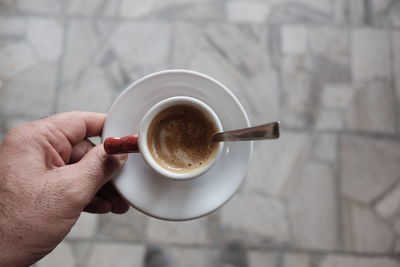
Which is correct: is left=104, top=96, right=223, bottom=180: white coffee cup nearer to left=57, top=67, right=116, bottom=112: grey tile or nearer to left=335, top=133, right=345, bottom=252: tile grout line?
left=57, top=67, right=116, bottom=112: grey tile

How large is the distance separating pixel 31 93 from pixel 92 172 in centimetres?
99

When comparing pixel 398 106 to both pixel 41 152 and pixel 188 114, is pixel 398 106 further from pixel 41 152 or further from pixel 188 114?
pixel 41 152

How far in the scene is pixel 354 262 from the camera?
1.67 metres

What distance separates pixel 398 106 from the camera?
5.88 ft

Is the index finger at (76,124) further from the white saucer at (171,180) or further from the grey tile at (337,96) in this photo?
the grey tile at (337,96)

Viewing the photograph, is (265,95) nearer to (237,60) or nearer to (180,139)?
(237,60)

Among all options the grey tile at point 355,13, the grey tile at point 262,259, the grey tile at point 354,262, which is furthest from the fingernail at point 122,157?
the grey tile at point 355,13

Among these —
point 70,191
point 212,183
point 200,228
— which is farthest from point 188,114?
point 200,228

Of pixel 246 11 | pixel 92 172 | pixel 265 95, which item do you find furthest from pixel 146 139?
pixel 246 11

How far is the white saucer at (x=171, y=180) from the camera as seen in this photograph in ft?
3.21

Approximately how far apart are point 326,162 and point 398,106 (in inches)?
18.0

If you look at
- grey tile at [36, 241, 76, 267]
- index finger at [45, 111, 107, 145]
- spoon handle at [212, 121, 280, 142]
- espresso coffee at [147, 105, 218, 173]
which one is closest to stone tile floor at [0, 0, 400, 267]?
grey tile at [36, 241, 76, 267]

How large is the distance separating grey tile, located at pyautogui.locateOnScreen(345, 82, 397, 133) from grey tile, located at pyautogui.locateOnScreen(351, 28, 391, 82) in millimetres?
52

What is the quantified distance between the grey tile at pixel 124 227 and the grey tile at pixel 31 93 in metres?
0.57
